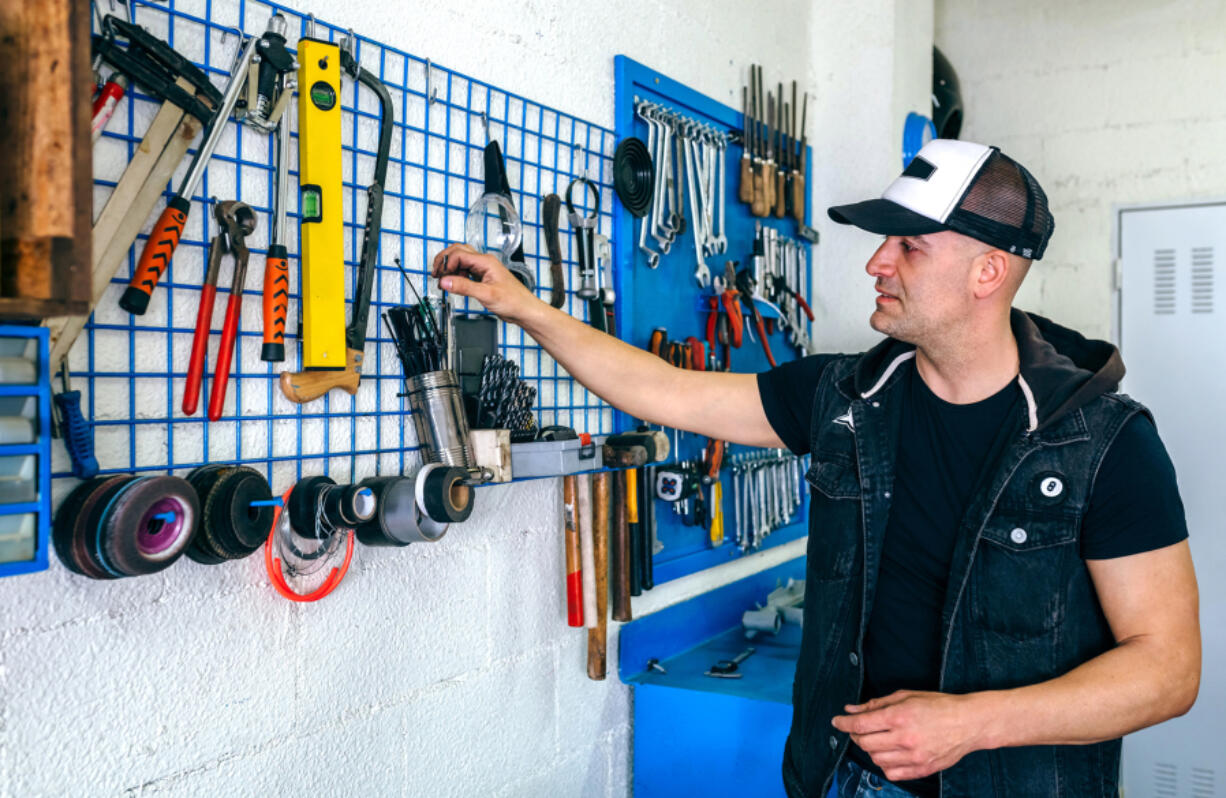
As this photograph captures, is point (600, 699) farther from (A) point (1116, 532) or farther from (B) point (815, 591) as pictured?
(A) point (1116, 532)

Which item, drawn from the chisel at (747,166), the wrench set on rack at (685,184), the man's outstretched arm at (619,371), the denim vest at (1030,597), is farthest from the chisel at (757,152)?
the denim vest at (1030,597)

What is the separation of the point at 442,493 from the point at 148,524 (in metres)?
0.40

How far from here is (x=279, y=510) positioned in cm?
133

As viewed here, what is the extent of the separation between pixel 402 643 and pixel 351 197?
0.74 meters

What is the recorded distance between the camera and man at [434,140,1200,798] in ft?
4.40

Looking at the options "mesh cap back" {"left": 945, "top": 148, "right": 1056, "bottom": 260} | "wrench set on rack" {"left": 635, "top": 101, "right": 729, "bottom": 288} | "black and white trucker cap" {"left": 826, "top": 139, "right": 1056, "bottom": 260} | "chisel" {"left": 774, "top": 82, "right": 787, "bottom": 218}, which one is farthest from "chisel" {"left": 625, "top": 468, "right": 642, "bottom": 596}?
"chisel" {"left": 774, "top": 82, "right": 787, "bottom": 218}

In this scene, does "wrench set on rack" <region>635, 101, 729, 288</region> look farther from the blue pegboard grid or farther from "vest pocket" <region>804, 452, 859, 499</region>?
"vest pocket" <region>804, 452, 859, 499</region>

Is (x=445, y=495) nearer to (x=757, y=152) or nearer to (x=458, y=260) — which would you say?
(x=458, y=260)

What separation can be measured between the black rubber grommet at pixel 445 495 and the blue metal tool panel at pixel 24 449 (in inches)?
21.4

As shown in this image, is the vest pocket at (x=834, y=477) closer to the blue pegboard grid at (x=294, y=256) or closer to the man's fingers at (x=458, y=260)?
the blue pegboard grid at (x=294, y=256)

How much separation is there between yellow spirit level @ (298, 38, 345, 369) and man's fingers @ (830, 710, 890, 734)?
90cm

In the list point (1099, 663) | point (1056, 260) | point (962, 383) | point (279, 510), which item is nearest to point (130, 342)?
point (279, 510)

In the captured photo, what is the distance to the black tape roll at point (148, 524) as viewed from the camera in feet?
3.50

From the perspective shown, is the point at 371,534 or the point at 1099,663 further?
the point at 371,534
